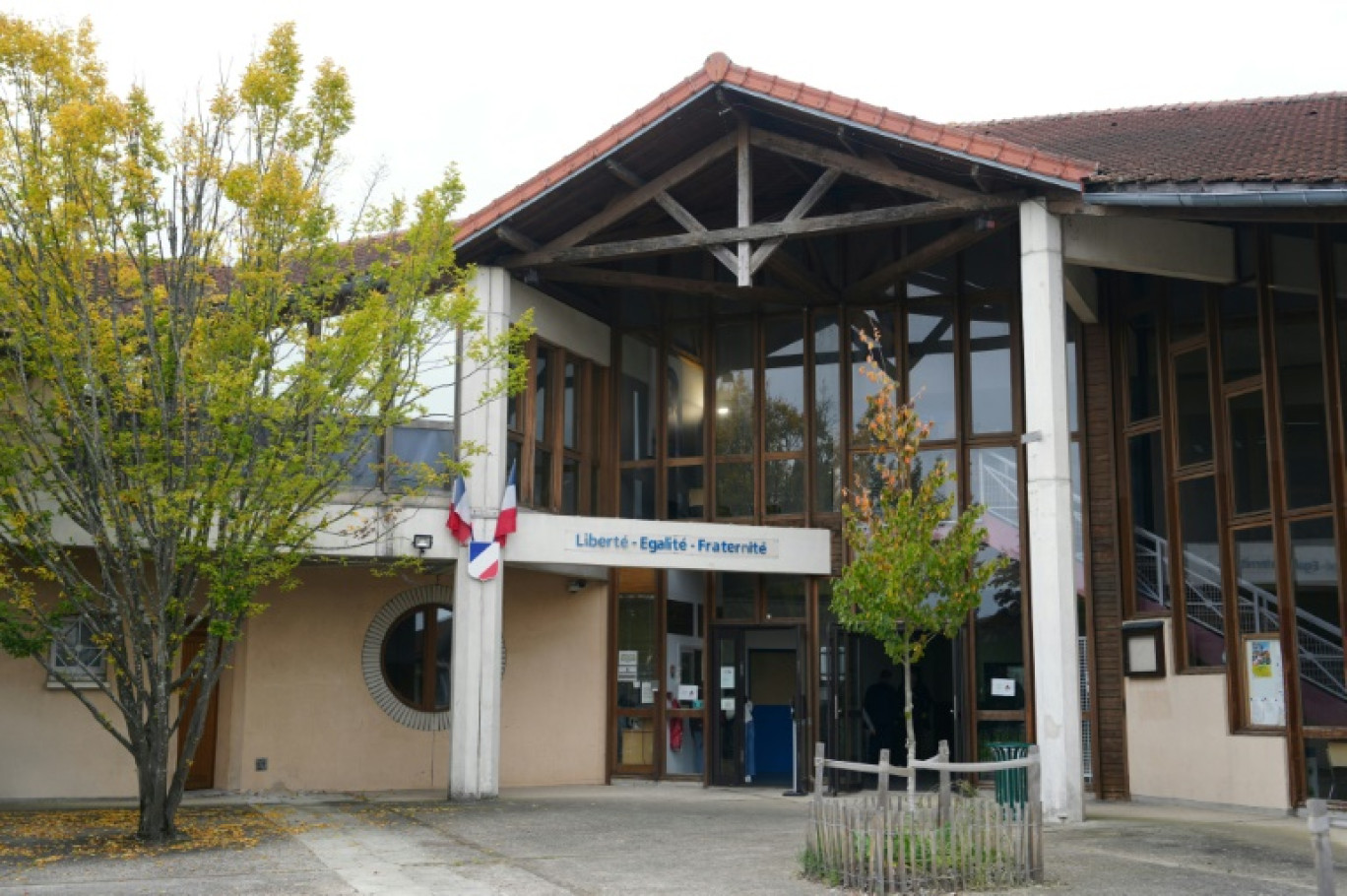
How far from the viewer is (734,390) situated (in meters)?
18.2

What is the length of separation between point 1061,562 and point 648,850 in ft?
15.5

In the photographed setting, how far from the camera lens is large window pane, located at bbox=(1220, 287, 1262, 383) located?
1454 cm

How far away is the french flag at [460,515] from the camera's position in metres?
15.5

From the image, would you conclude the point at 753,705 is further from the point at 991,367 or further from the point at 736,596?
the point at 991,367

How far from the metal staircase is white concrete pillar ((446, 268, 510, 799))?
7230mm

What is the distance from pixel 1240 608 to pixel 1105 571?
184 centimetres

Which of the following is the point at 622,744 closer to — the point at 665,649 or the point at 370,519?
the point at 665,649

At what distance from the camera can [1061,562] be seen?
13172 mm

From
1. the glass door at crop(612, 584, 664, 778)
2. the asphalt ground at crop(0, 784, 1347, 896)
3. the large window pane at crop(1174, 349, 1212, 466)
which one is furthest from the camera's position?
the glass door at crop(612, 584, 664, 778)

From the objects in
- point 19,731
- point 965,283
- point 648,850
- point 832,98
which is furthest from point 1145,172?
point 19,731

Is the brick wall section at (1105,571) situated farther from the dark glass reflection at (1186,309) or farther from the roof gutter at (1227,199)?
the roof gutter at (1227,199)

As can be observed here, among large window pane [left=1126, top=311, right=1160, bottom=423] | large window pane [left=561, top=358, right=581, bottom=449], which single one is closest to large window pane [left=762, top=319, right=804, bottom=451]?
large window pane [left=561, top=358, right=581, bottom=449]

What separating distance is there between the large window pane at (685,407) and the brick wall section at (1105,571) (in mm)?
4807

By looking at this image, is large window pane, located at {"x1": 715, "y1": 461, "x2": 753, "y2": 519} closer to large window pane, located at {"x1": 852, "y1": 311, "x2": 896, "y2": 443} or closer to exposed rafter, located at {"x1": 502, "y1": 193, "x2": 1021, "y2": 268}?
large window pane, located at {"x1": 852, "y1": 311, "x2": 896, "y2": 443}
